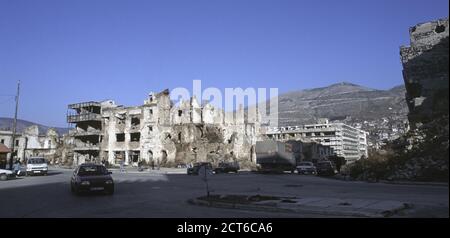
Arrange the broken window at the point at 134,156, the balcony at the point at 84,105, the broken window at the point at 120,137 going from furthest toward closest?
1. the balcony at the point at 84,105
2. the broken window at the point at 120,137
3. the broken window at the point at 134,156

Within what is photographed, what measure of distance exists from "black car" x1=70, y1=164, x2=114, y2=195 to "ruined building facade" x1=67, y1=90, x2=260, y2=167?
46681mm

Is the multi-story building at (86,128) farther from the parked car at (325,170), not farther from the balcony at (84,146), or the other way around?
the parked car at (325,170)

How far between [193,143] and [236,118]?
600 inches

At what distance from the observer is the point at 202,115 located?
253 feet

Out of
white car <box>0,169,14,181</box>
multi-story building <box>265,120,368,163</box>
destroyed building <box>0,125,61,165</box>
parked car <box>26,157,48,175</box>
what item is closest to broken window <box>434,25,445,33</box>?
white car <box>0,169,14,181</box>

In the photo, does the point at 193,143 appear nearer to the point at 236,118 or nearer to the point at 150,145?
the point at 150,145

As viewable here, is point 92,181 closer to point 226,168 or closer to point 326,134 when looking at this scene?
point 226,168

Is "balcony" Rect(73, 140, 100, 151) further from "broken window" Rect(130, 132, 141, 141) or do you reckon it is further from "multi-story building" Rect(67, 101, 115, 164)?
"broken window" Rect(130, 132, 141, 141)

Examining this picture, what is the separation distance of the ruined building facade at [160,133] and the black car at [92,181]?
46681mm

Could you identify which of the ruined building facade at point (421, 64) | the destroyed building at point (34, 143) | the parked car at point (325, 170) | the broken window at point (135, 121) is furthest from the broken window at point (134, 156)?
the ruined building facade at point (421, 64)

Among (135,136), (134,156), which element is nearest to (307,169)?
(134,156)

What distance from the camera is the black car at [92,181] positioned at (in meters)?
19.0

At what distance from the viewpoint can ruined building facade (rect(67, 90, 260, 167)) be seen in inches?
2714

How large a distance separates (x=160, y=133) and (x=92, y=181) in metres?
51.8
